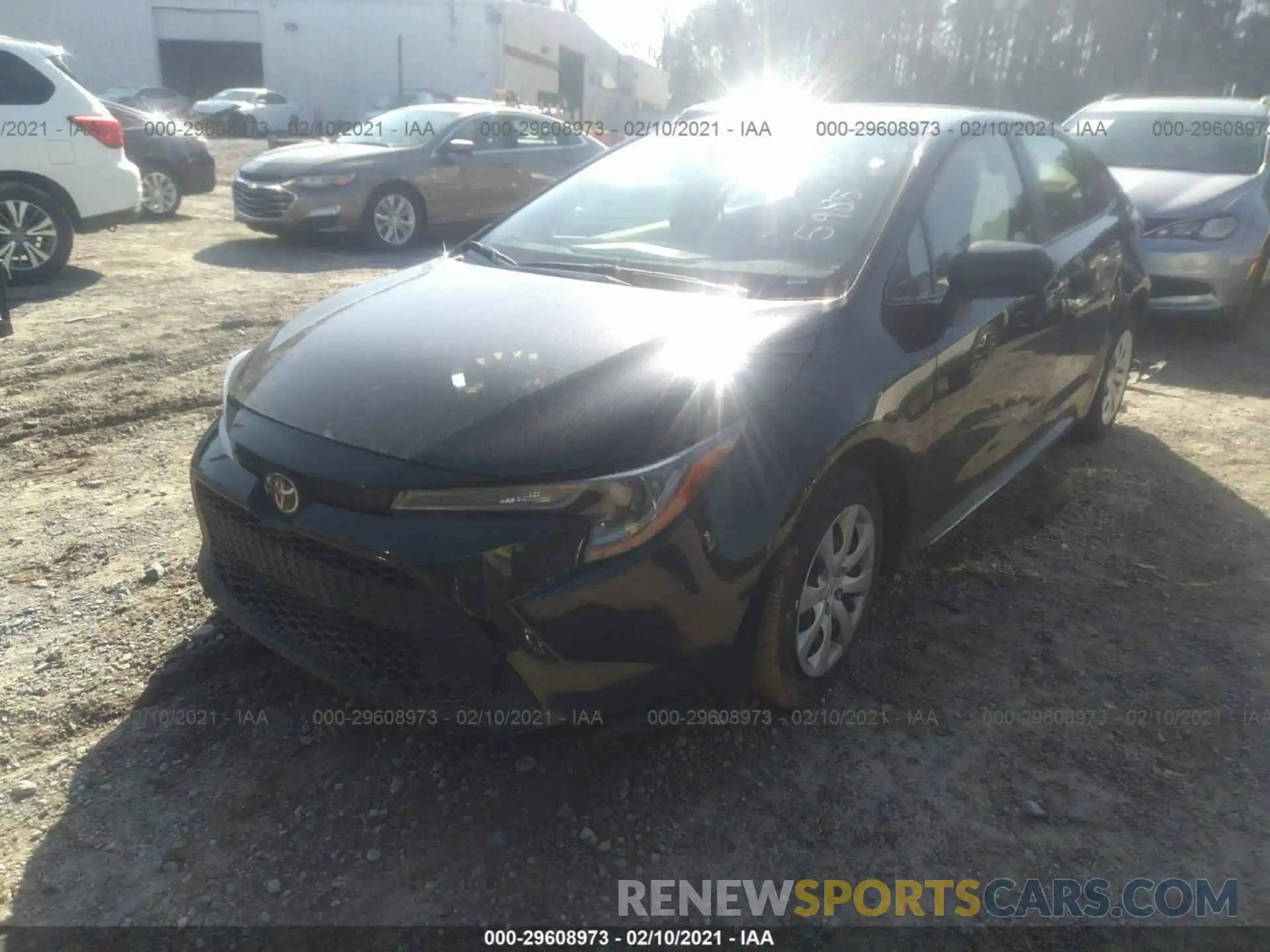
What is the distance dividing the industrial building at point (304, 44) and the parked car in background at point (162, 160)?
23.3m

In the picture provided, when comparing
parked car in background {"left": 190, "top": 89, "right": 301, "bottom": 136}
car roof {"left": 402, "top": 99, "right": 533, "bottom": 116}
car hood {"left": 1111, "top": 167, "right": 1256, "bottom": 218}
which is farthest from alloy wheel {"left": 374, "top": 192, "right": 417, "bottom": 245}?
parked car in background {"left": 190, "top": 89, "right": 301, "bottom": 136}

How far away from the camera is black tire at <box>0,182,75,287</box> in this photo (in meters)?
7.16

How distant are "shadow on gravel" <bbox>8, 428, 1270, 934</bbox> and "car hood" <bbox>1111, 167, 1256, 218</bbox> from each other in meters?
4.58

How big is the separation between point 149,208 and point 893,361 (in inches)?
417

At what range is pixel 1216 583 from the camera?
11.7ft

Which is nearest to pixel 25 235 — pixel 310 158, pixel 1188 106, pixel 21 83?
pixel 21 83

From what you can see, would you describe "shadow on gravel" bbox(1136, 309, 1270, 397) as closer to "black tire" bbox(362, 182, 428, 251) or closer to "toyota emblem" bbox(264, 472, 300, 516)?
"toyota emblem" bbox(264, 472, 300, 516)

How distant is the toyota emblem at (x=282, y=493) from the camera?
2.23 meters

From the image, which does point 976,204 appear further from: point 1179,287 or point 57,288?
point 57,288

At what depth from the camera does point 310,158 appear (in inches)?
364

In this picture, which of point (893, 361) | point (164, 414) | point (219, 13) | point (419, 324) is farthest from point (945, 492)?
point (219, 13)

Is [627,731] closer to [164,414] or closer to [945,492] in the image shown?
[945,492]

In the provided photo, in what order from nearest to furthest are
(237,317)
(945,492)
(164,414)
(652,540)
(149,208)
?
1. (652,540)
2. (945,492)
3. (164,414)
4. (237,317)
5. (149,208)

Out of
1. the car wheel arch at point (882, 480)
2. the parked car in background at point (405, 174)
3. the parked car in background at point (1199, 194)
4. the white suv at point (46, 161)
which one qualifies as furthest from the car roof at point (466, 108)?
the car wheel arch at point (882, 480)
